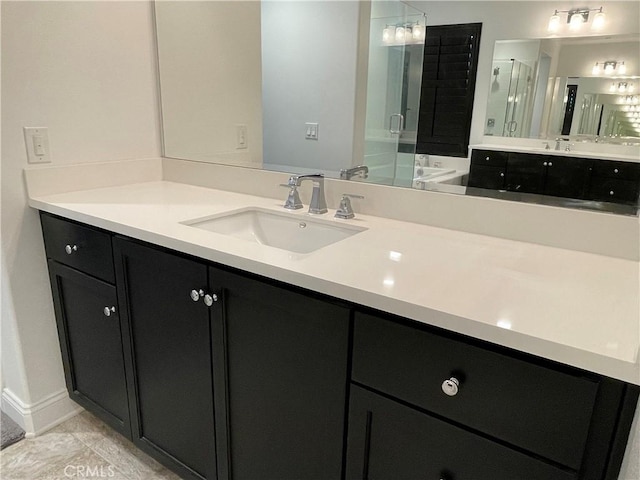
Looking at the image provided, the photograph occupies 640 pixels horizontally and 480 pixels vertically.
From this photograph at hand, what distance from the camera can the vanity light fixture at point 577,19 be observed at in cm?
114

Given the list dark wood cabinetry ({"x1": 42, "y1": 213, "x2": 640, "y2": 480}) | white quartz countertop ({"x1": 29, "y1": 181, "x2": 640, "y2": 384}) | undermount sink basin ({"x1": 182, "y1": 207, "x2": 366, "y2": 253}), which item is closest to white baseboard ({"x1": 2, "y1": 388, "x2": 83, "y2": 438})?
dark wood cabinetry ({"x1": 42, "y1": 213, "x2": 640, "y2": 480})

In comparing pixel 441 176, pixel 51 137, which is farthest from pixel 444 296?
pixel 51 137

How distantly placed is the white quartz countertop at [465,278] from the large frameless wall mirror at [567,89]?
32 cm

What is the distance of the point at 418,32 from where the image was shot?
1424 millimetres

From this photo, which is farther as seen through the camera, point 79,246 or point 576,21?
point 79,246

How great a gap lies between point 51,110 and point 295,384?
54.6 inches

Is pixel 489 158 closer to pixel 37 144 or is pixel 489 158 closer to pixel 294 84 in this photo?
pixel 294 84

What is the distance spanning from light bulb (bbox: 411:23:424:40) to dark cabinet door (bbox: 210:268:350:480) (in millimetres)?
912

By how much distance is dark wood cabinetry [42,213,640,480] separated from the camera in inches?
31.1

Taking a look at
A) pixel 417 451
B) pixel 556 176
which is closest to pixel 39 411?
pixel 417 451

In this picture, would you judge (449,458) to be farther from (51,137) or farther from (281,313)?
(51,137)

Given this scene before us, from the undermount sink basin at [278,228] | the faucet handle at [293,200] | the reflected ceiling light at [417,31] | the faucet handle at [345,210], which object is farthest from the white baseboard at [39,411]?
the reflected ceiling light at [417,31]

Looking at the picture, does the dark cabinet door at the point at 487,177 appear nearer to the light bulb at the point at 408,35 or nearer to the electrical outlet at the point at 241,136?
the light bulb at the point at 408,35

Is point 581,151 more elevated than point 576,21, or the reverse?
point 576,21
